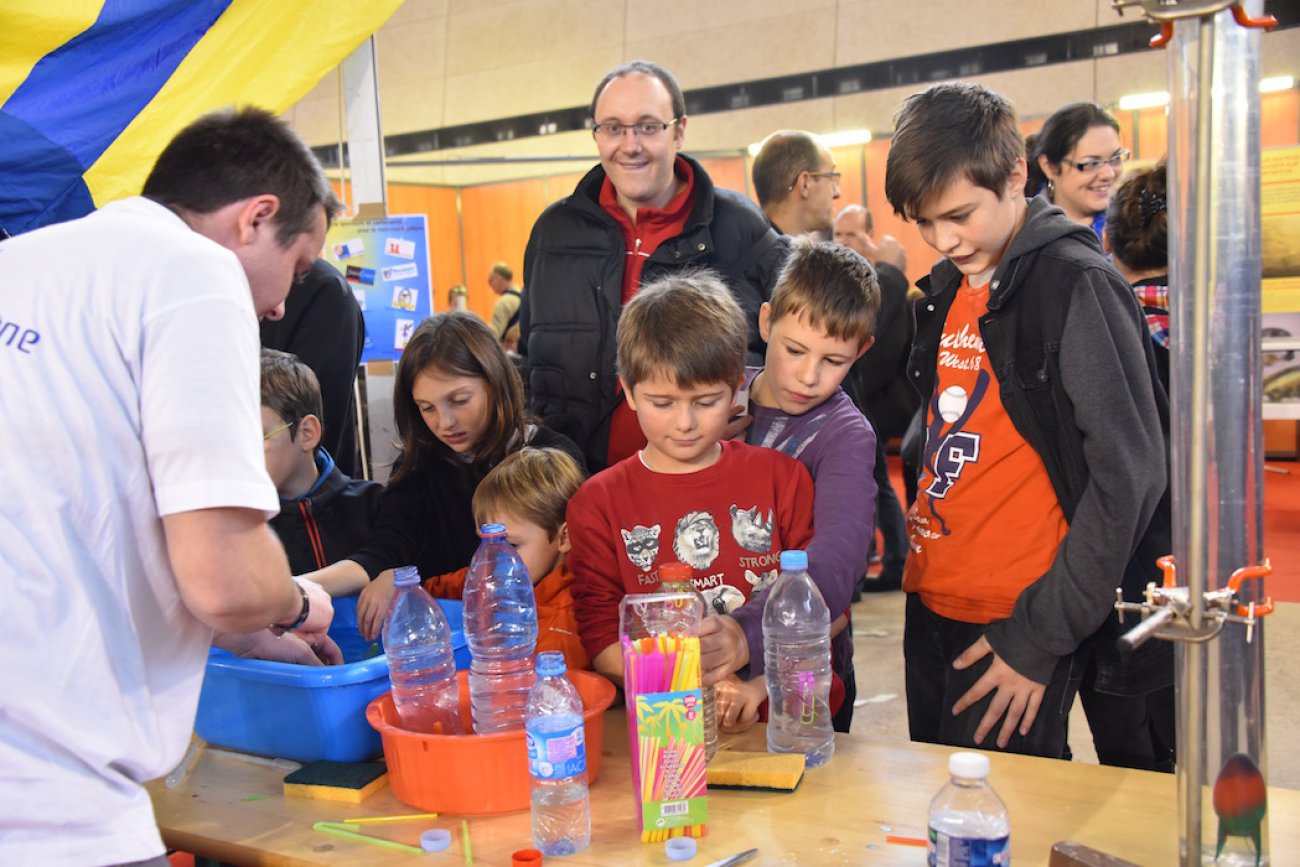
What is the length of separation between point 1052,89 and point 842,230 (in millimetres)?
3672

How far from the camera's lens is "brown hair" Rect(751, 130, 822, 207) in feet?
12.8

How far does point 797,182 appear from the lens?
392 centimetres

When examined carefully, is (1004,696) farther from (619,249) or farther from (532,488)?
(619,249)

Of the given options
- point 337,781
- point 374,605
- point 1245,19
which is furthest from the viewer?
point 374,605

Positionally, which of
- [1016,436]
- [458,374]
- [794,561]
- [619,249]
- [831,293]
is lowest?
[794,561]

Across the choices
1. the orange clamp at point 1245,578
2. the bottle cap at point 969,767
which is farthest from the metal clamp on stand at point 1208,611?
the bottle cap at point 969,767

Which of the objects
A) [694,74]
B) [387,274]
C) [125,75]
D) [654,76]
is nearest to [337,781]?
[654,76]

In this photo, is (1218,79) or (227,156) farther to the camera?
(227,156)

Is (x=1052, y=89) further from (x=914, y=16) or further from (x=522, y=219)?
(x=522, y=219)

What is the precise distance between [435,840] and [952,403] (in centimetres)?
110

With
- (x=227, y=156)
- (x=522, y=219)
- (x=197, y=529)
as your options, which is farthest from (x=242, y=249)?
(x=522, y=219)

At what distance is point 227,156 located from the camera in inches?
53.6

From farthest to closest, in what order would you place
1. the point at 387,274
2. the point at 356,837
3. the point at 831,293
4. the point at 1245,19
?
the point at 387,274 → the point at 831,293 → the point at 356,837 → the point at 1245,19

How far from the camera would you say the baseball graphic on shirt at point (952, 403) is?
1915 mm
